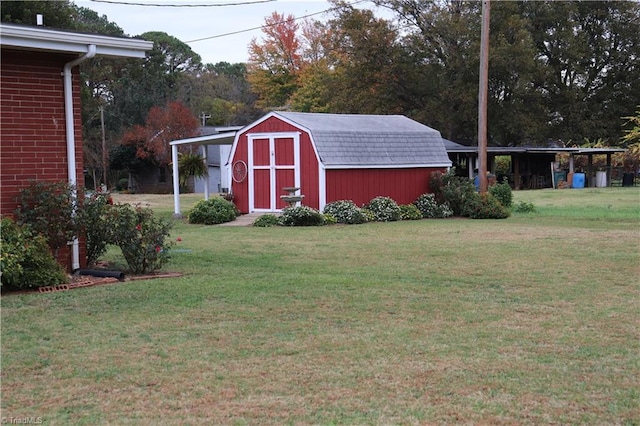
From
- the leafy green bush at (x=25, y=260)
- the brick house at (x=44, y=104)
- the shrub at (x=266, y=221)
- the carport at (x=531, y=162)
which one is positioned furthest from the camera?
the carport at (x=531, y=162)

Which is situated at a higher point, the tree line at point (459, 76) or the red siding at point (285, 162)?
the tree line at point (459, 76)

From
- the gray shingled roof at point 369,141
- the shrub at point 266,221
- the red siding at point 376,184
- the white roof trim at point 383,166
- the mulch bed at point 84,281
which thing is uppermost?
the gray shingled roof at point 369,141

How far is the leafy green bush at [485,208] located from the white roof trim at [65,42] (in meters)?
12.5

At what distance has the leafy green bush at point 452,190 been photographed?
66.4 ft

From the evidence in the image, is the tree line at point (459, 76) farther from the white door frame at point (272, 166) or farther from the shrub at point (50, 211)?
the shrub at point (50, 211)

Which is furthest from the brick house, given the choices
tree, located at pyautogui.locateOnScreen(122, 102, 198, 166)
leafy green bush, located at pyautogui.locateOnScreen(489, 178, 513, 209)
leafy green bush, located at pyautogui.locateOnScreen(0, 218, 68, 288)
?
tree, located at pyautogui.locateOnScreen(122, 102, 198, 166)

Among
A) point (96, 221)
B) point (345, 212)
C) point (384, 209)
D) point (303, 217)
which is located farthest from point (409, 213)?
point (96, 221)

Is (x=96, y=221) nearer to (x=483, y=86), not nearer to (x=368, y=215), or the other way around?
(x=368, y=215)

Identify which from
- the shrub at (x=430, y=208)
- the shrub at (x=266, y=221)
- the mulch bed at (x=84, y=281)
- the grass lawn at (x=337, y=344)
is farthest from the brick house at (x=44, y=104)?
the shrub at (x=430, y=208)

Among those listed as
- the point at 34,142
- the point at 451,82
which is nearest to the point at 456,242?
the point at 34,142

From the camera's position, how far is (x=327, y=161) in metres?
18.8

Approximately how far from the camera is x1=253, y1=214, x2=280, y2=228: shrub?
17.9 m

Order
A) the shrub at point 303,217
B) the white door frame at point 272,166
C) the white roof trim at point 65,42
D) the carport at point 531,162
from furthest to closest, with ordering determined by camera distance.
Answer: the carport at point 531,162 → the white door frame at point 272,166 → the shrub at point 303,217 → the white roof trim at point 65,42

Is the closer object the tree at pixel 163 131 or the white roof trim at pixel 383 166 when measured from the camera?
the white roof trim at pixel 383 166
